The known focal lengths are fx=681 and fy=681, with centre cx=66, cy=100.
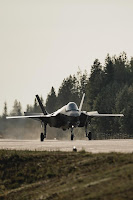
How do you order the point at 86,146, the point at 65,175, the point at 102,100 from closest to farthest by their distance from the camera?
the point at 65,175
the point at 86,146
the point at 102,100

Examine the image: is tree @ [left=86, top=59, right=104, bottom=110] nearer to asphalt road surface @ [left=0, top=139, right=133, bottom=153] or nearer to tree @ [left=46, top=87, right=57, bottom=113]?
tree @ [left=46, top=87, right=57, bottom=113]

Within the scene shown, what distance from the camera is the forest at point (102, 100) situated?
109 m

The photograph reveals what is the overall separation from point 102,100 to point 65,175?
102 m

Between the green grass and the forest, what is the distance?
194 feet

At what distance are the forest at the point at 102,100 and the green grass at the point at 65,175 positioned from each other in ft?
194

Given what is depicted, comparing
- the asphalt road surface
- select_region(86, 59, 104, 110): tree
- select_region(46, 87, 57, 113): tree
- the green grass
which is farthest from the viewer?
select_region(46, 87, 57, 113): tree

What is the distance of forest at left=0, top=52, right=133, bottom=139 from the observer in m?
109

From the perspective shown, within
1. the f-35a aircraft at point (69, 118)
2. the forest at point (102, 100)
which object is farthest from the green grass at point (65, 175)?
the forest at point (102, 100)

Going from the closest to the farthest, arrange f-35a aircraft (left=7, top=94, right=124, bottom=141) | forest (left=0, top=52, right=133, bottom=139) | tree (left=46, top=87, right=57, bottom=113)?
f-35a aircraft (left=7, top=94, right=124, bottom=141)
forest (left=0, top=52, right=133, bottom=139)
tree (left=46, top=87, right=57, bottom=113)

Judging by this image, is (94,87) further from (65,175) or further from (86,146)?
(65,175)

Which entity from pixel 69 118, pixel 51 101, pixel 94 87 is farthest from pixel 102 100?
pixel 69 118

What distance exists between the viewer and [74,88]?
577ft

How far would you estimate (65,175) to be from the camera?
25562 millimetres

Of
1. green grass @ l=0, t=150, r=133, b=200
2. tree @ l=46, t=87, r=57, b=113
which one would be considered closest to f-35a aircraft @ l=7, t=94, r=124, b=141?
green grass @ l=0, t=150, r=133, b=200
